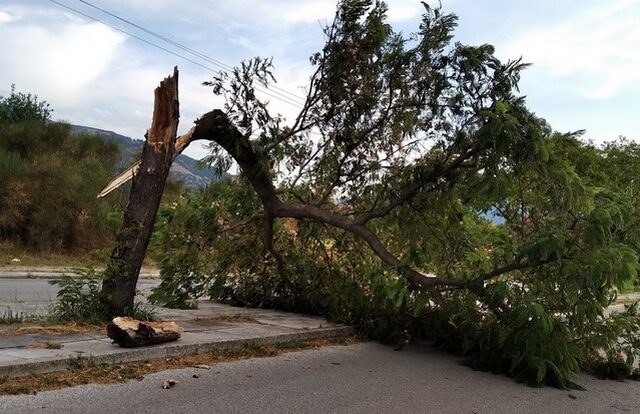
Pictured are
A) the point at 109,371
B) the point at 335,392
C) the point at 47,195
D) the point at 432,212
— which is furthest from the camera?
the point at 47,195

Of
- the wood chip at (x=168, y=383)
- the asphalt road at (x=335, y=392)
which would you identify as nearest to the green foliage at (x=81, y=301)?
the asphalt road at (x=335, y=392)

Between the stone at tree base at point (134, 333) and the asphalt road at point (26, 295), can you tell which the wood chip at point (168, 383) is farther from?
the asphalt road at point (26, 295)

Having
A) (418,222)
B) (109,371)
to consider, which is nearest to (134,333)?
(109,371)

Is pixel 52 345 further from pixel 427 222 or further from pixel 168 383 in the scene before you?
pixel 427 222

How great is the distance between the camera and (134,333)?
694cm

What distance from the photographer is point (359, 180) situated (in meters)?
10.9

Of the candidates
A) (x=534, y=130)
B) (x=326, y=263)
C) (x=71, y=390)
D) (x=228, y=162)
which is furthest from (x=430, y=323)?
(x=71, y=390)

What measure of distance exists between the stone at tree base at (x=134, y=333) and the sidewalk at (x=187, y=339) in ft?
0.26

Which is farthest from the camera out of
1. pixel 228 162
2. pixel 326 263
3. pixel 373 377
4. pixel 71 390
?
pixel 326 263

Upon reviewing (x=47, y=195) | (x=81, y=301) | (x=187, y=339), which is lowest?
(x=187, y=339)

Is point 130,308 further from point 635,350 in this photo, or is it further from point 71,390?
point 635,350

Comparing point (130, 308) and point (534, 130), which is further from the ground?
point (534, 130)

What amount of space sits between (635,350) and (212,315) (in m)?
6.23

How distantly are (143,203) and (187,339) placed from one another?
1861 mm
